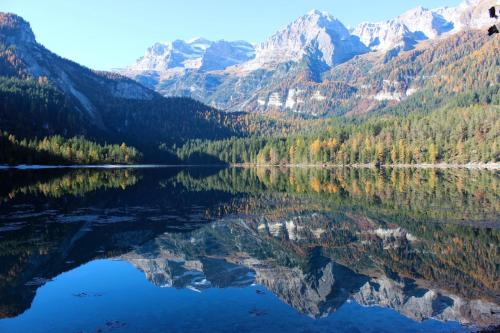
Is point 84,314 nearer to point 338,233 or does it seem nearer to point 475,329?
point 475,329

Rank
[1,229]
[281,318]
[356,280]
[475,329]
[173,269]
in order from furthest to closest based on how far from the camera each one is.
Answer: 1. [1,229]
2. [173,269]
3. [356,280]
4. [281,318]
5. [475,329]

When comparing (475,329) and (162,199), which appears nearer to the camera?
(475,329)

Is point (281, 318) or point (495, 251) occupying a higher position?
point (495, 251)

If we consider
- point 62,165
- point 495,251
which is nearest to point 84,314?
point 495,251

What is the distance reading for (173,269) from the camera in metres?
29.6

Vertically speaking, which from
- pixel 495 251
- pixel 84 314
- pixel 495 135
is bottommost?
pixel 84 314

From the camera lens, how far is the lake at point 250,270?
21.0 m

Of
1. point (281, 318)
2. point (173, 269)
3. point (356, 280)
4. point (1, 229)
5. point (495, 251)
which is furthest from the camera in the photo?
point (1, 229)

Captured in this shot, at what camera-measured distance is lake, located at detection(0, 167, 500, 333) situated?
2095cm

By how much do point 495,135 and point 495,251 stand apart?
7085 inches

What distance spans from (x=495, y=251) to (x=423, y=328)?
15.5 m

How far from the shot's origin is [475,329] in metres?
19.6

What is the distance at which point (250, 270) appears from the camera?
29.8 m

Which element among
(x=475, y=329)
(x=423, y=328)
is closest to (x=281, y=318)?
(x=423, y=328)
